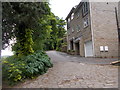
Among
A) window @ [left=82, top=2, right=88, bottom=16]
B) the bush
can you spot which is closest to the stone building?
window @ [left=82, top=2, right=88, bottom=16]

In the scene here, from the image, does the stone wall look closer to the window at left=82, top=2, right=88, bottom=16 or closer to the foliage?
the window at left=82, top=2, right=88, bottom=16

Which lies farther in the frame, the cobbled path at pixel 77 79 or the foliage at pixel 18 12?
the foliage at pixel 18 12

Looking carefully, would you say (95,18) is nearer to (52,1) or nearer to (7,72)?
(52,1)

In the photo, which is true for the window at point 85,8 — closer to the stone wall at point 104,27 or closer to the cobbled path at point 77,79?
the stone wall at point 104,27

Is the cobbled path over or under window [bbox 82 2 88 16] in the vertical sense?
under

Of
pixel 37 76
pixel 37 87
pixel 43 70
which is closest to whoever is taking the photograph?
pixel 37 87

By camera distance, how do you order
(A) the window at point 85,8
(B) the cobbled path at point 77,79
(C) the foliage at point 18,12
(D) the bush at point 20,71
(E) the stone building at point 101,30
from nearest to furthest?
(B) the cobbled path at point 77,79, (D) the bush at point 20,71, (C) the foliage at point 18,12, (E) the stone building at point 101,30, (A) the window at point 85,8

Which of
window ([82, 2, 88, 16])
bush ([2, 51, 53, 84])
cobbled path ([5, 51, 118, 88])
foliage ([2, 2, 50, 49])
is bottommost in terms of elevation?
cobbled path ([5, 51, 118, 88])

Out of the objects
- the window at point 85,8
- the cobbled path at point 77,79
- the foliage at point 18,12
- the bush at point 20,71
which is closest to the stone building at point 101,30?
the window at point 85,8

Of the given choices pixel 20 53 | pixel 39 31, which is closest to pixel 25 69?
pixel 20 53

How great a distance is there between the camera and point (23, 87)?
4039 millimetres

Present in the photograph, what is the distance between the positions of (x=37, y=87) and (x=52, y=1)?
5.74 meters

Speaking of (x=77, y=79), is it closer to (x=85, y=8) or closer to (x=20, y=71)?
(x=20, y=71)

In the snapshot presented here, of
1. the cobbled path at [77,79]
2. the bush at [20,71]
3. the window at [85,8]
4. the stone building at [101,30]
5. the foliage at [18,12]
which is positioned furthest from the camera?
the window at [85,8]
